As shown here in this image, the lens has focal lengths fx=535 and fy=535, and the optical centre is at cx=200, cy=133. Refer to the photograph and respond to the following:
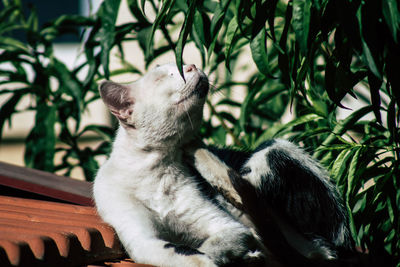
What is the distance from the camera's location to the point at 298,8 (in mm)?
1533

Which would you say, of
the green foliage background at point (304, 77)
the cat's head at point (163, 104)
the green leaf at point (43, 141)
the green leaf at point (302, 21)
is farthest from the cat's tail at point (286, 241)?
the green leaf at point (43, 141)

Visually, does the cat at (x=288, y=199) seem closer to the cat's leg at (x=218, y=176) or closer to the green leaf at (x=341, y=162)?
the cat's leg at (x=218, y=176)

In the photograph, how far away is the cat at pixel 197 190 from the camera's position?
5.94 feet

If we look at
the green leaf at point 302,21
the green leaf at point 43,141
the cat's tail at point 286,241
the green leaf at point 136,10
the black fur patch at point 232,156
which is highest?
the green leaf at point 302,21

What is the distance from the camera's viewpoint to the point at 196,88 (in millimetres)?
1954

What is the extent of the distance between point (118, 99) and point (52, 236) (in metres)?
0.67

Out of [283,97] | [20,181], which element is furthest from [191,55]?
[20,181]

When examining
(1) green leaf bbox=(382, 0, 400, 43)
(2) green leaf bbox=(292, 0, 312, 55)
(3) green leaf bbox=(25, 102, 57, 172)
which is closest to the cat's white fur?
(2) green leaf bbox=(292, 0, 312, 55)

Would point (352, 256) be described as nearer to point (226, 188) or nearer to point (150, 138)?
point (226, 188)

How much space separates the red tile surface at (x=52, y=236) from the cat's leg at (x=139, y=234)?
0.06 meters

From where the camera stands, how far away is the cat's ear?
2031 millimetres

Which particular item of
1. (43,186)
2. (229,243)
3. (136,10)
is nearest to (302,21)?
(229,243)

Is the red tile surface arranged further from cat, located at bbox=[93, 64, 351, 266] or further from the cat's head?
the cat's head

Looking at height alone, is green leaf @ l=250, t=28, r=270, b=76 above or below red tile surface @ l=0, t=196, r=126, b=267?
above
